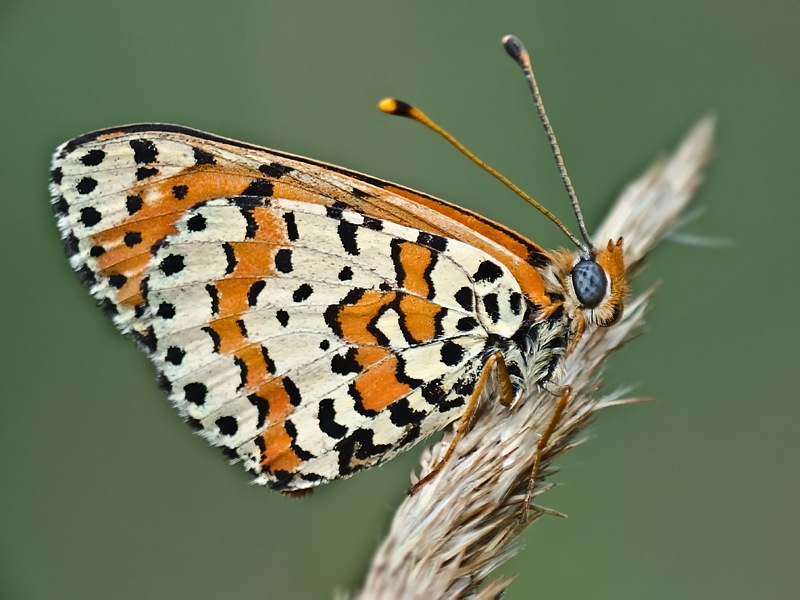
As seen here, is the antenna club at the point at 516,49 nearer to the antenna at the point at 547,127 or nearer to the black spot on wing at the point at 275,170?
the antenna at the point at 547,127

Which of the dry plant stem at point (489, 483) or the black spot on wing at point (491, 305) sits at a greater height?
the black spot on wing at point (491, 305)

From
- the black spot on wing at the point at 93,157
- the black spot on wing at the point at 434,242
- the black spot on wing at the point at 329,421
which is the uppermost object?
the black spot on wing at the point at 93,157

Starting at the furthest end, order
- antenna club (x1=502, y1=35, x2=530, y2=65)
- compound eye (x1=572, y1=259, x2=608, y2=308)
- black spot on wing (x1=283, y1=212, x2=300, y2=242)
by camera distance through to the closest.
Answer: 1. black spot on wing (x1=283, y1=212, x2=300, y2=242)
2. antenna club (x1=502, y1=35, x2=530, y2=65)
3. compound eye (x1=572, y1=259, x2=608, y2=308)

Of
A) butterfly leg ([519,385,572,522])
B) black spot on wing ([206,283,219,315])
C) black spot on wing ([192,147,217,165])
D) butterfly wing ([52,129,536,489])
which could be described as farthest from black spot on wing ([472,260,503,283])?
black spot on wing ([192,147,217,165])

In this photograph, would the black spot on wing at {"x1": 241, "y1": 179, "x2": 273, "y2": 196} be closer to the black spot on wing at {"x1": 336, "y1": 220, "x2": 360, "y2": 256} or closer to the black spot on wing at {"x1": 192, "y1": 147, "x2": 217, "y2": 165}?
the black spot on wing at {"x1": 192, "y1": 147, "x2": 217, "y2": 165}

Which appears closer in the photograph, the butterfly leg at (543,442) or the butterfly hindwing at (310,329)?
the butterfly leg at (543,442)

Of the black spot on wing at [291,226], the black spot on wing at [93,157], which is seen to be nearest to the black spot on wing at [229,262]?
the black spot on wing at [291,226]
